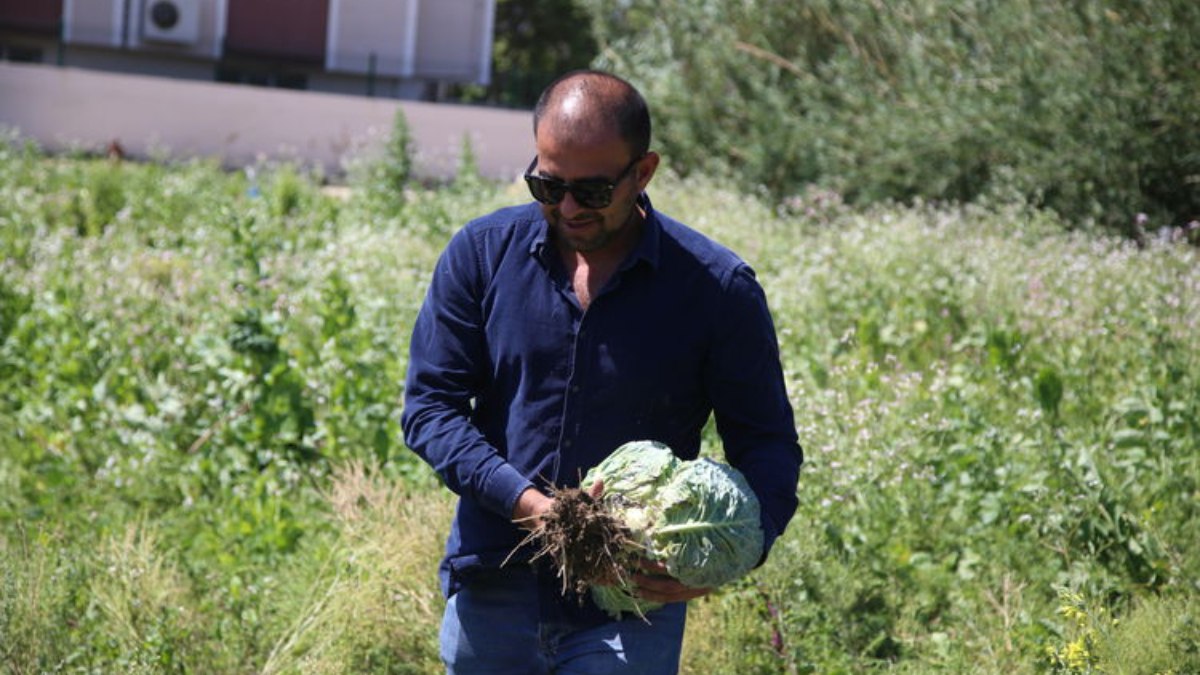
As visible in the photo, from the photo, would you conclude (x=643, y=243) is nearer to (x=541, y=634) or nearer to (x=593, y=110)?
(x=593, y=110)

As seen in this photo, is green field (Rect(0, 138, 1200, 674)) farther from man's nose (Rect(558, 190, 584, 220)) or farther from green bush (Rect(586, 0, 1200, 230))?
man's nose (Rect(558, 190, 584, 220))

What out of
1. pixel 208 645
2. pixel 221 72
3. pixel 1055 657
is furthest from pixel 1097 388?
pixel 221 72

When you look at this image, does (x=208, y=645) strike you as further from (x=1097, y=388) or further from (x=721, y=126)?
(x=721, y=126)

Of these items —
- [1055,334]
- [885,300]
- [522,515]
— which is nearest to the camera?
[522,515]

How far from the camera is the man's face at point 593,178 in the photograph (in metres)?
2.86

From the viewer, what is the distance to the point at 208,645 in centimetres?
480

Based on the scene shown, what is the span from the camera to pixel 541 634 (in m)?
3.07

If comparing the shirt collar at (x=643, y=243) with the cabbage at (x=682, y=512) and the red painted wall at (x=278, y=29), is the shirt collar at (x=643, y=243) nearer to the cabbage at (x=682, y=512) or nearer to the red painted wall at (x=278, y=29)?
the cabbage at (x=682, y=512)

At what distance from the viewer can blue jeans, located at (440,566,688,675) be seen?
9.88 feet

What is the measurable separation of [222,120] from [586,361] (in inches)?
911

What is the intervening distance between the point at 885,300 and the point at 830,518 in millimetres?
3126

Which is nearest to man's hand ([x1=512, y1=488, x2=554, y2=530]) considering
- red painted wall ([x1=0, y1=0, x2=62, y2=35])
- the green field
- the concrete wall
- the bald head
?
the bald head

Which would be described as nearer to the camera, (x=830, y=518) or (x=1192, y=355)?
(x=830, y=518)

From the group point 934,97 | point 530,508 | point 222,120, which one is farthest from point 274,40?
point 530,508
